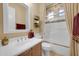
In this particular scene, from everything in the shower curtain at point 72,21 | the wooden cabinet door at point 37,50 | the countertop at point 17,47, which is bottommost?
the wooden cabinet door at point 37,50

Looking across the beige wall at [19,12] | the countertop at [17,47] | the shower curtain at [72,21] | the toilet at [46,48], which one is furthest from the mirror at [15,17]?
the shower curtain at [72,21]

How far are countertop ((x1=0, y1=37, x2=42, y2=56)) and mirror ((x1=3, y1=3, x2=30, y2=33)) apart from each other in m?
0.17

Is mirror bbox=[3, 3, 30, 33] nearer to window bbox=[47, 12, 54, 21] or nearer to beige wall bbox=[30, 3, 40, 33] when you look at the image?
beige wall bbox=[30, 3, 40, 33]

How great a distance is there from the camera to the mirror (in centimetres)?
145

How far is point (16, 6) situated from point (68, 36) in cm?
75

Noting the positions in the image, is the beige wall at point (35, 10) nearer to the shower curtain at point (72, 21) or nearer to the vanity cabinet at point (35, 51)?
the vanity cabinet at point (35, 51)

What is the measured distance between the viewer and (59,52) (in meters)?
1.59

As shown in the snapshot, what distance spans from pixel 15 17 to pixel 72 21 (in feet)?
2.36

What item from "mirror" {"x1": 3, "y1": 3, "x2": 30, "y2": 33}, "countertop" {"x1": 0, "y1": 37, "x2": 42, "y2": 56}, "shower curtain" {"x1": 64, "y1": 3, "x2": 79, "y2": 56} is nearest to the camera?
"countertop" {"x1": 0, "y1": 37, "x2": 42, "y2": 56}

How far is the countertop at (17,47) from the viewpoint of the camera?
4.30 feet

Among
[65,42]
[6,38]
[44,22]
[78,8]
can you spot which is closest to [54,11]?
[44,22]

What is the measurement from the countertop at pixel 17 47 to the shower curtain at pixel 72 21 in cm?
42

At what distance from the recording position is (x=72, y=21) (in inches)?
62.8

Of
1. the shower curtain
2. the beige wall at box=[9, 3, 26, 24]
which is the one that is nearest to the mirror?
the beige wall at box=[9, 3, 26, 24]
